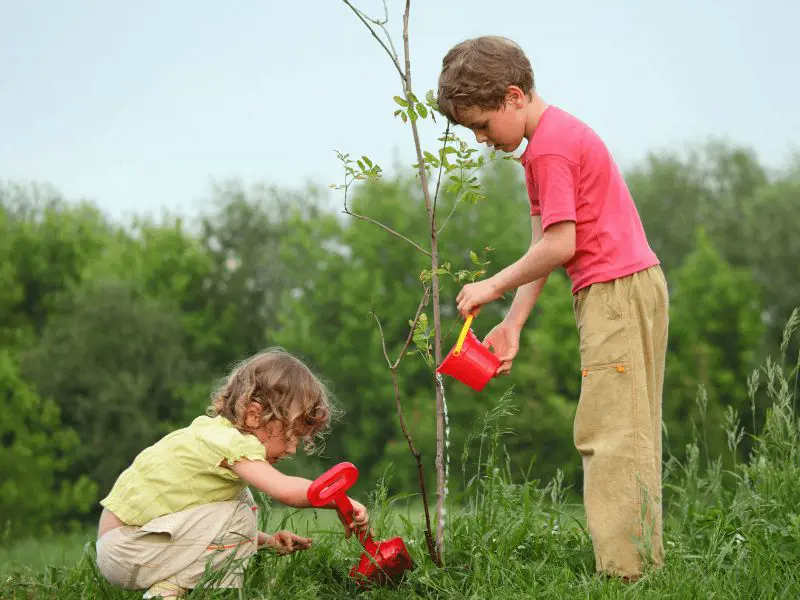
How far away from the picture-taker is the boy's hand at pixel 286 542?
3.12 meters

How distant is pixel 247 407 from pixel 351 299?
26.4 m

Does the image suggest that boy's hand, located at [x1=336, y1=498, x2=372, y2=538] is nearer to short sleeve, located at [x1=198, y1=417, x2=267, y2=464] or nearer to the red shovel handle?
the red shovel handle

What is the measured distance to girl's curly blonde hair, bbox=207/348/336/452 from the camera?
2.91m

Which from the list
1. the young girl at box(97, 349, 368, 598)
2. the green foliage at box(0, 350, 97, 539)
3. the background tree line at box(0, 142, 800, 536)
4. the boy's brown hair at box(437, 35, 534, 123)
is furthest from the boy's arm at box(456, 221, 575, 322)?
the green foliage at box(0, 350, 97, 539)

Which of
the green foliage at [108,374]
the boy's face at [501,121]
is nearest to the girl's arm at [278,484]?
the boy's face at [501,121]

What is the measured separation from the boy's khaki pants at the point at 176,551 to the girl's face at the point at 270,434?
0.23m

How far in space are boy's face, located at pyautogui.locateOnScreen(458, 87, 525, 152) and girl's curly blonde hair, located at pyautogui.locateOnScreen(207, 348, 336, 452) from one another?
0.88 metres

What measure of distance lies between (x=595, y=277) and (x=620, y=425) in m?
0.43

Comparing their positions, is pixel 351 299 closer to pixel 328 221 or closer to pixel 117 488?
pixel 328 221

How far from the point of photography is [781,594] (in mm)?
2670

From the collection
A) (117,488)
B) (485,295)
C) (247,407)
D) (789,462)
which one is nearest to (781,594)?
(789,462)

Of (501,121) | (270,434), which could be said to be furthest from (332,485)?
(501,121)

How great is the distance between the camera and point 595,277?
2.93m

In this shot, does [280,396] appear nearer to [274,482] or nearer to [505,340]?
[274,482]
